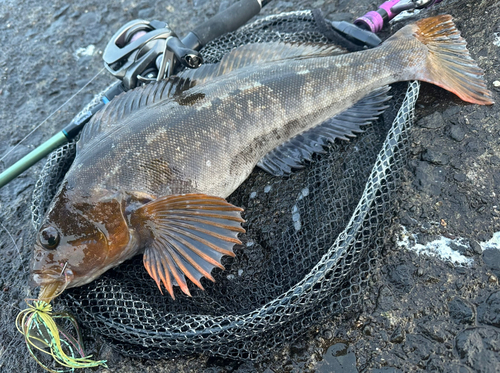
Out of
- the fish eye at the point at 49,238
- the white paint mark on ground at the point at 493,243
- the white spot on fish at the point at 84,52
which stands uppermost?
the white spot on fish at the point at 84,52

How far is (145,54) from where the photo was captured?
3.25m

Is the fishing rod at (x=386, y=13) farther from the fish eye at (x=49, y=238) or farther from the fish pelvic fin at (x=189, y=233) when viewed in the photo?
the fish eye at (x=49, y=238)

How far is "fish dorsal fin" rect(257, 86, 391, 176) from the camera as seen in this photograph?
3121 mm

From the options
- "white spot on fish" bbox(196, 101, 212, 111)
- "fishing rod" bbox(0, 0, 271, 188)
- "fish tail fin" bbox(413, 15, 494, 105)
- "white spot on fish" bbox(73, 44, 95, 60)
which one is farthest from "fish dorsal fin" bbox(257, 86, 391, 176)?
"white spot on fish" bbox(73, 44, 95, 60)

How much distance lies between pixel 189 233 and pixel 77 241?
76 centimetres

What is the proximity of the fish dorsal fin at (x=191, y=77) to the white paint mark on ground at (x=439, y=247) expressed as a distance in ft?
5.90

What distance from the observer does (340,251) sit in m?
2.50

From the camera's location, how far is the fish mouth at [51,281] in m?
2.48

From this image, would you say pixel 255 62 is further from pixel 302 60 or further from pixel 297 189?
pixel 297 189

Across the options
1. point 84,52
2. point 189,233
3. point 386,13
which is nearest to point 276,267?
point 189,233

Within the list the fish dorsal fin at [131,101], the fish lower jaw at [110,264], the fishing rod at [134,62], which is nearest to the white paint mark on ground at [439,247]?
the fish lower jaw at [110,264]

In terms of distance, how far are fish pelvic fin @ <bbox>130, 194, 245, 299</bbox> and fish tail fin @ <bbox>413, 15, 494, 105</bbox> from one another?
2.12m

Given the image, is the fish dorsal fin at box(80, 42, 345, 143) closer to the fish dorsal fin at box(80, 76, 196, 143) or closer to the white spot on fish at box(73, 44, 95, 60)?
the fish dorsal fin at box(80, 76, 196, 143)

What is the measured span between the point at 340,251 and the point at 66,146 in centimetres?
251
